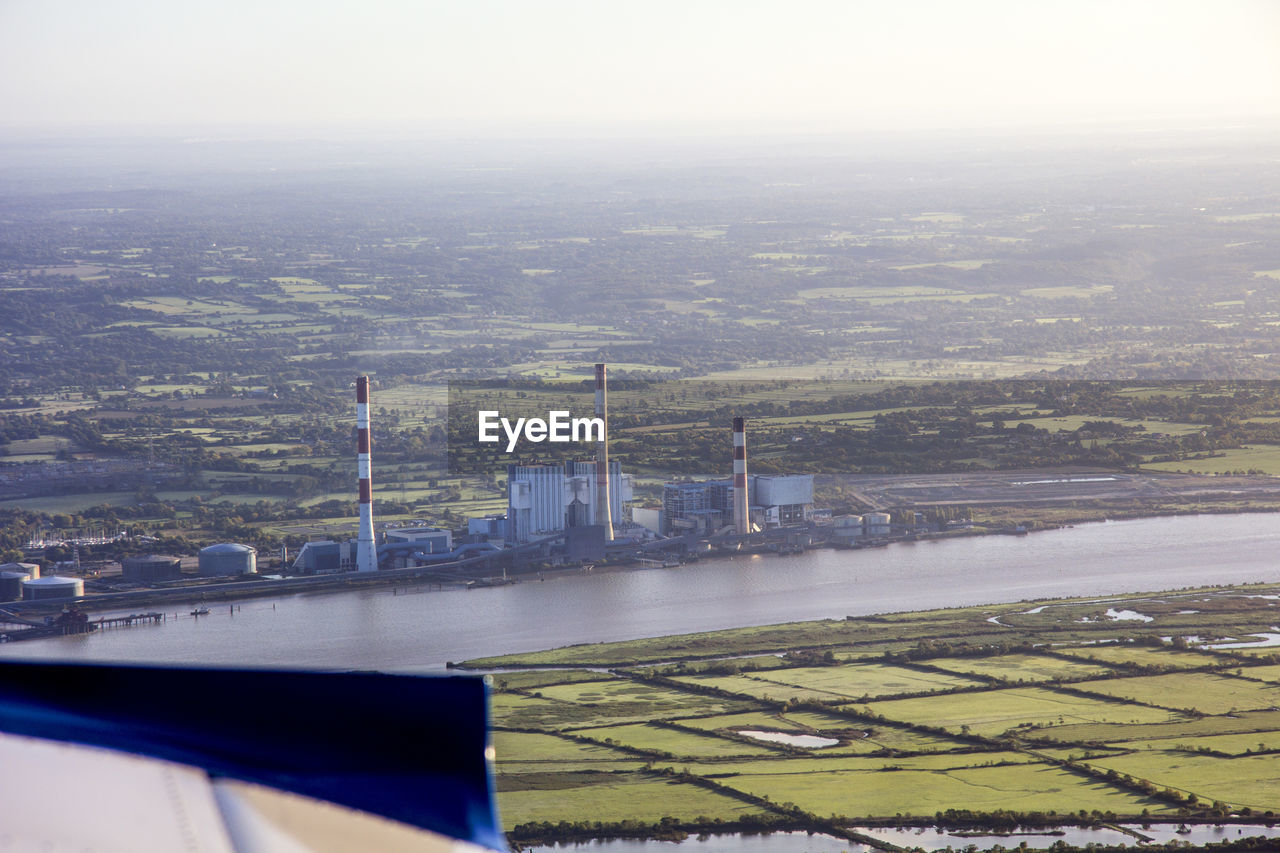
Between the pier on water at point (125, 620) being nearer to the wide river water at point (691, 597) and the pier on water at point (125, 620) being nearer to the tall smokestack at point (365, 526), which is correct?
the wide river water at point (691, 597)

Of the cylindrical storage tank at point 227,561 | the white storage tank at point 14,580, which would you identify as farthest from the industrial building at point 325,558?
the white storage tank at point 14,580

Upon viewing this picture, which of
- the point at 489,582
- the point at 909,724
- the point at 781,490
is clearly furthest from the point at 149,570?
the point at 909,724

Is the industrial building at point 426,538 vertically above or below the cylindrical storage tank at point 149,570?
above

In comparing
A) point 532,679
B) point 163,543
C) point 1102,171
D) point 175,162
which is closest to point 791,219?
point 1102,171

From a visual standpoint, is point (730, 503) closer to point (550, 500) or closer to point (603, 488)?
point (603, 488)

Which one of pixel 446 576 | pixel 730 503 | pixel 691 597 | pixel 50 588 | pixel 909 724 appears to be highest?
pixel 730 503

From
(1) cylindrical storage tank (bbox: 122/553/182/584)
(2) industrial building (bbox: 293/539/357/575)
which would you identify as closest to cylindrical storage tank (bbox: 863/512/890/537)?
(2) industrial building (bbox: 293/539/357/575)
